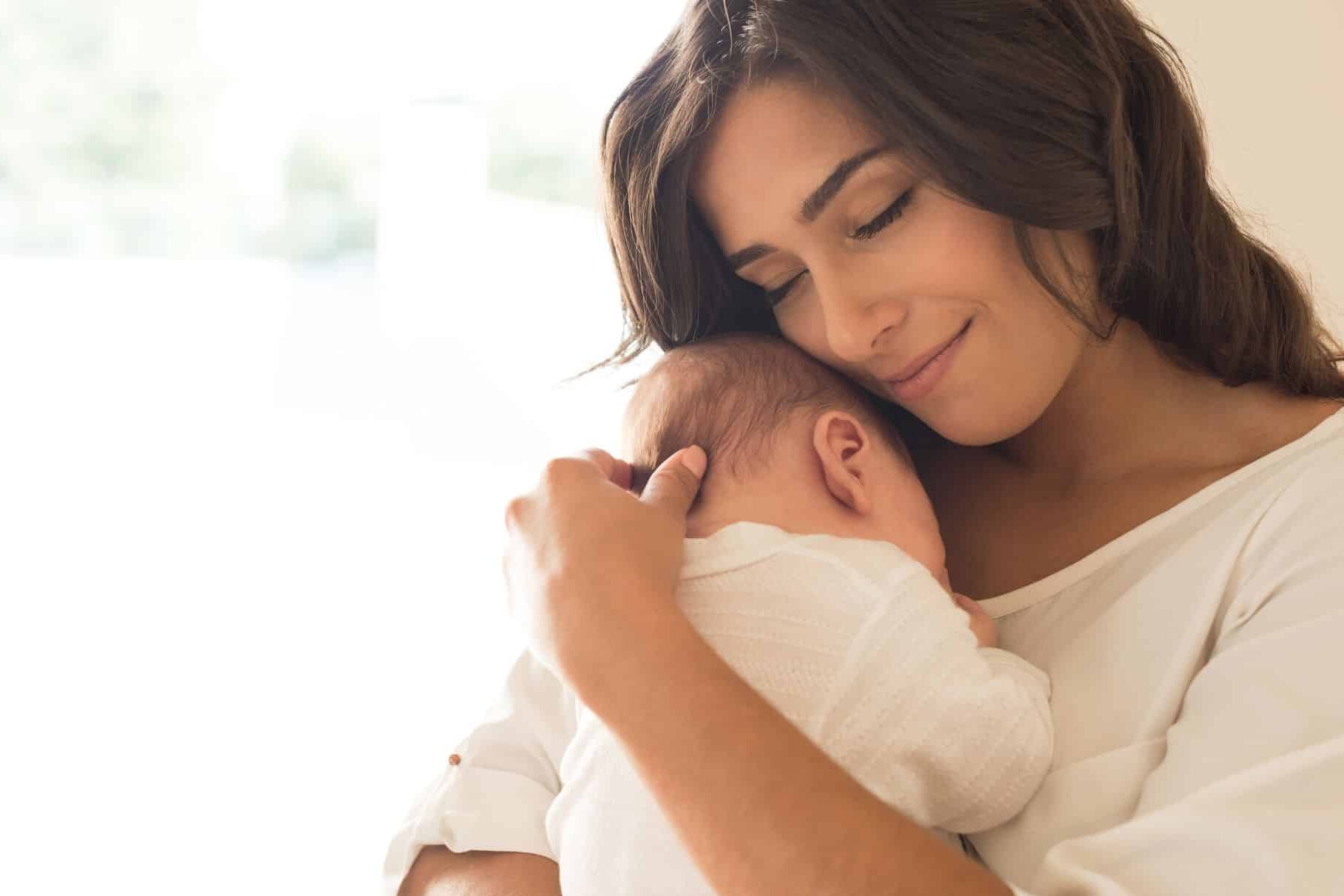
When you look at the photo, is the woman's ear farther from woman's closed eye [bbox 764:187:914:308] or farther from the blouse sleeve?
the blouse sleeve

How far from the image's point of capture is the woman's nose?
4.22 feet

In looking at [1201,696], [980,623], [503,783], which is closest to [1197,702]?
[1201,696]

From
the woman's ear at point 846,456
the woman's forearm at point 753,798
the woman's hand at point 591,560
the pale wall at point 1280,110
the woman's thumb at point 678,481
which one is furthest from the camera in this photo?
the pale wall at point 1280,110

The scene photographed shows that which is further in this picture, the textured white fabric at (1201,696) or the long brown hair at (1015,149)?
the long brown hair at (1015,149)

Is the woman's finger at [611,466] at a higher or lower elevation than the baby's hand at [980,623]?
higher

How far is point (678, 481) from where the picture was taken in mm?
1161

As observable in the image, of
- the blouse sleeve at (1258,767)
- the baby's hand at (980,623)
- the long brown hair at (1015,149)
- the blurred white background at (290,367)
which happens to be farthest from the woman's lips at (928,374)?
the blurred white background at (290,367)

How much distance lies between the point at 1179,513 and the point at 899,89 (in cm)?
52

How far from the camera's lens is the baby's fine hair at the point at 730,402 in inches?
49.1

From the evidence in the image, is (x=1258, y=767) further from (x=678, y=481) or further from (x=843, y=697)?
(x=678, y=481)

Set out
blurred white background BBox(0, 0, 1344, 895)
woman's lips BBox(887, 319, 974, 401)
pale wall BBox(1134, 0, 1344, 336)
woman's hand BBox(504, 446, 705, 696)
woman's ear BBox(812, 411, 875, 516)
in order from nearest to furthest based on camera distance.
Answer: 1. woman's hand BBox(504, 446, 705, 696)
2. woman's ear BBox(812, 411, 875, 516)
3. woman's lips BBox(887, 319, 974, 401)
4. pale wall BBox(1134, 0, 1344, 336)
5. blurred white background BBox(0, 0, 1344, 895)

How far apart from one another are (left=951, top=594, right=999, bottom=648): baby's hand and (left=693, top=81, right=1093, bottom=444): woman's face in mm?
201

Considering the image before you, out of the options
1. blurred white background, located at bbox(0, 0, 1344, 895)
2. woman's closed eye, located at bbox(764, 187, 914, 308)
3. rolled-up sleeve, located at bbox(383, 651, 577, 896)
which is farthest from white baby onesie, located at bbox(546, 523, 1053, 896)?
blurred white background, located at bbox(0, 0, 1344, 895)

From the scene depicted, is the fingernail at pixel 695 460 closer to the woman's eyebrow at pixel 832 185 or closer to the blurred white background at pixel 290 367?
the woman's eyebrow at pixel 832 185
